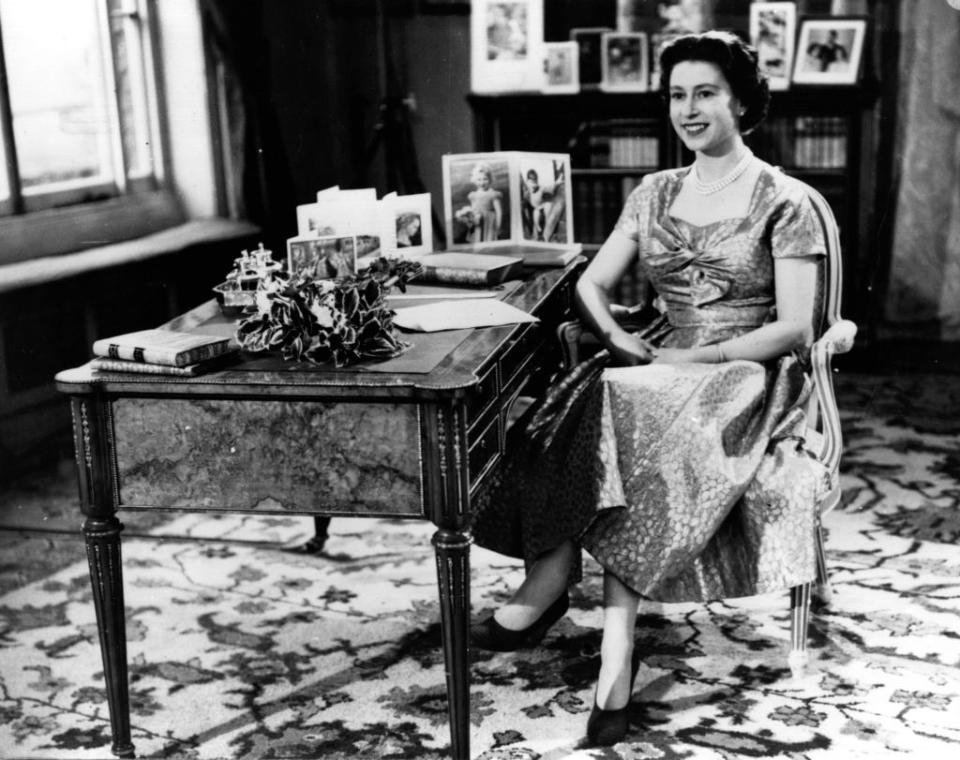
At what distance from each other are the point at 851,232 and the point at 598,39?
142 centimetres

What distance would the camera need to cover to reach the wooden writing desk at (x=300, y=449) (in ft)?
7.88

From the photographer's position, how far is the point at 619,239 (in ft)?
10.5

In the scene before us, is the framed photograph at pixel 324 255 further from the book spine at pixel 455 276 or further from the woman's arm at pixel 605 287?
the woman's arm at pixel 605 287

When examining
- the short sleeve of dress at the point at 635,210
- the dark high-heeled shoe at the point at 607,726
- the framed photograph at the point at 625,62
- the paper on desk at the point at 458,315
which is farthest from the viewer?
the framed photograph at the point at 625,62

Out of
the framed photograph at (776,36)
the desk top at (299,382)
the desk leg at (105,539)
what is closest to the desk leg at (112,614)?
the desk leg at (105,539)

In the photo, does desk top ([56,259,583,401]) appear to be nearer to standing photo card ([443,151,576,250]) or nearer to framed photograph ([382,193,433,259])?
framed photograph ([382,193,433,259])

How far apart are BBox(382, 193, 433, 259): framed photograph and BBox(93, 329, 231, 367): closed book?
43.2 inches

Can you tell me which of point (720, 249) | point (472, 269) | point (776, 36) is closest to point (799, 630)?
point (720, 249)

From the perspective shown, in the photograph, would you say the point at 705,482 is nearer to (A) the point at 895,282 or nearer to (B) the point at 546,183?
(B) the point at 546,183

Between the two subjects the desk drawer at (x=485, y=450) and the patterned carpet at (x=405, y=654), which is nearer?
the desk drawer at (x=485, y=450)

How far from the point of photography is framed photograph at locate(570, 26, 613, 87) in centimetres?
597

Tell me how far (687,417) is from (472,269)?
29.8 inches

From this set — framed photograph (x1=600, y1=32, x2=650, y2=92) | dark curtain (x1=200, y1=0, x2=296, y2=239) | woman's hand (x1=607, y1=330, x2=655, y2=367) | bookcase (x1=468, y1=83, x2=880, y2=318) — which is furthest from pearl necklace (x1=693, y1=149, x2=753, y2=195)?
framed photograph (x1=600, y1=32, x2=650, y2=92)

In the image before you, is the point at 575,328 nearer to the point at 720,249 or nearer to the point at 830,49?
the point at 720,249
